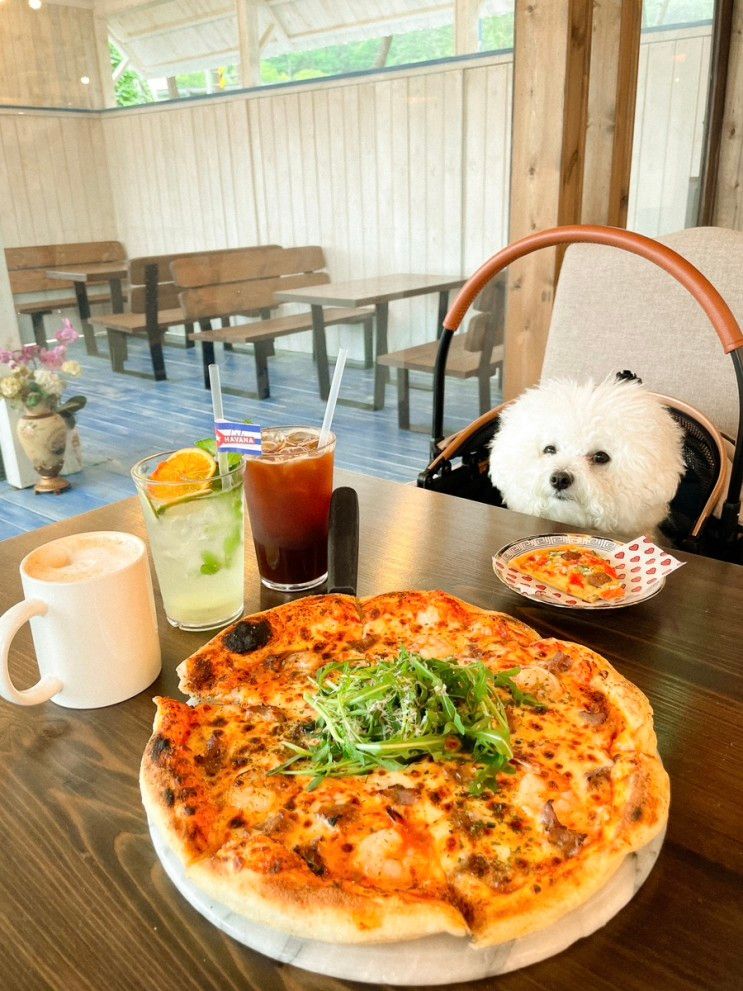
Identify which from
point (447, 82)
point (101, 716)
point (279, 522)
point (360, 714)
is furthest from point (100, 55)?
point (360, 714)

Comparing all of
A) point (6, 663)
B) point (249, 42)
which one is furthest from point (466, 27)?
point (6, 663)

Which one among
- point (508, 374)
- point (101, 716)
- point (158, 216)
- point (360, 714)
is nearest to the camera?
point (360, 714)

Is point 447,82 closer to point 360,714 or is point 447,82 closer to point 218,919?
point 360,714

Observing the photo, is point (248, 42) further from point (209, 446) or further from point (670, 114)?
point (670, 114)

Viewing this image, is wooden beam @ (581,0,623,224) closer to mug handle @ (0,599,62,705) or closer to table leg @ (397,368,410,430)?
table leg @ (397,368,410,430)

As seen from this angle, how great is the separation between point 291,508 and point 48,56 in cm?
153

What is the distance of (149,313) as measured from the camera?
2.46 m

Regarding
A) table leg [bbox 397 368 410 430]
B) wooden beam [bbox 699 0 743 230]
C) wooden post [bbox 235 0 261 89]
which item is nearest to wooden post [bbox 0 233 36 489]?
wooden post [bbox 235 0 261 89]

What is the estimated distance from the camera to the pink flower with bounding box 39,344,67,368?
231cm

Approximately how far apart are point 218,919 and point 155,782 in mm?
132

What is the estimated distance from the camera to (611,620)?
104 cm

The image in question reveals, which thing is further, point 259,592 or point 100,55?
point 100,55

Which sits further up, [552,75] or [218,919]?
[552,75]

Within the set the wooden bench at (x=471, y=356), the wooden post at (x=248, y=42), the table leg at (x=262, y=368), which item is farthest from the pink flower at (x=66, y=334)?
the wooden bench at (x=471, y=356)
